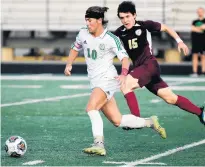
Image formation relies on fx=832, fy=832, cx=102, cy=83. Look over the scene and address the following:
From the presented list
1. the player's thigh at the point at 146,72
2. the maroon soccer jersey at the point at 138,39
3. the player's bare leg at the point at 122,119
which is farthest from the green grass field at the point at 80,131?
the maroon soccer jersey at the point at 138,39

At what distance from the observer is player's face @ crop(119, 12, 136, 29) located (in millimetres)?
10008

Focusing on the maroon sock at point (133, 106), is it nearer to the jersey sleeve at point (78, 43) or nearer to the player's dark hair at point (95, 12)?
the jersey sleeve at point (78, 43)

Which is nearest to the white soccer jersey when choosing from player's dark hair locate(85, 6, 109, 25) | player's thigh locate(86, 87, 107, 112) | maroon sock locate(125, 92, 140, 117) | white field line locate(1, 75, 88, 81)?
player's thigh locate(86, 87, 107, 112)

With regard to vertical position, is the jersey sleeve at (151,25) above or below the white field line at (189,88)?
above

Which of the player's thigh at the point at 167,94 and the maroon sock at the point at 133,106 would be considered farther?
the player's thigh at the point at 167,94

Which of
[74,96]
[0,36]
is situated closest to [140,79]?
[74,96]

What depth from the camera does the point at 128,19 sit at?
397 inches

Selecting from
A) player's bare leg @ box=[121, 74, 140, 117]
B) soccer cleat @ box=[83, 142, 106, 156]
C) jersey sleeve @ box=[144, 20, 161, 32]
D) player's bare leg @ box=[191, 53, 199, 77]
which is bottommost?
player's bare leg @ box=[191, 53, 199, 77]

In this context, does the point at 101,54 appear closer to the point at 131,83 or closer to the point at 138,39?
the point at 131,83

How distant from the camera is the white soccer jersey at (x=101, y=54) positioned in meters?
9.29

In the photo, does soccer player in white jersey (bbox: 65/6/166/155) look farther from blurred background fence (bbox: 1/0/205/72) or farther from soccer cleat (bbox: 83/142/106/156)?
blurred background fence (bbox: 1/0/205/72)

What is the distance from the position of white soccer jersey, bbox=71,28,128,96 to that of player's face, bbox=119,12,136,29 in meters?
0.70

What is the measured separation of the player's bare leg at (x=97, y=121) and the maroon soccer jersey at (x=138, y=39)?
3.83 ft

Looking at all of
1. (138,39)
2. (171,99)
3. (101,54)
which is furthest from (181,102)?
(101,54)
